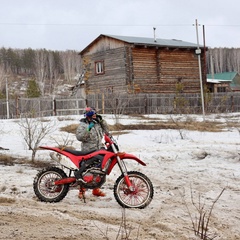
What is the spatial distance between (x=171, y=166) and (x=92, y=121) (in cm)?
363

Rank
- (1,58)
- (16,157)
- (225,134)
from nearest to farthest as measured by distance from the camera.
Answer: (16,157)
(225,134)
(1,58)

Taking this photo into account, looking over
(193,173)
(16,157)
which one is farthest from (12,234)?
(16,157)

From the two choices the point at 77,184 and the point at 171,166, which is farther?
the point at 171,166

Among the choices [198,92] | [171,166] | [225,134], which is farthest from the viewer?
[198,92]

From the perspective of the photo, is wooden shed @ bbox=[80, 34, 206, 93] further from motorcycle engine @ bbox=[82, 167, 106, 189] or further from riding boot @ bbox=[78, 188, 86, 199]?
motorcycle engine @ bbox=[82, 167, 106, 189]

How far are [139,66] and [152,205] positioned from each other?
1008 inches

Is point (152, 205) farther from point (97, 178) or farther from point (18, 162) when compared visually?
point (18, 162)

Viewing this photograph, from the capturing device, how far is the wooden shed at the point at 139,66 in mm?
30312

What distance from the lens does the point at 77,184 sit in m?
5.66

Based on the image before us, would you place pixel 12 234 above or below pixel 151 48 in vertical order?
below

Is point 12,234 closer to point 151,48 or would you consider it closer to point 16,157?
point 16,157

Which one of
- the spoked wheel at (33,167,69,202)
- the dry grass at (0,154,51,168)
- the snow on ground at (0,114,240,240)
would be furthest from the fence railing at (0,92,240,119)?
the spoked wheel at (33,167,69,202)

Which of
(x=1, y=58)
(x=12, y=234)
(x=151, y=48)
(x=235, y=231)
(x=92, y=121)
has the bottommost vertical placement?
(x=235, y=231)

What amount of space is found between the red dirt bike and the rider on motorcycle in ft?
1.15
